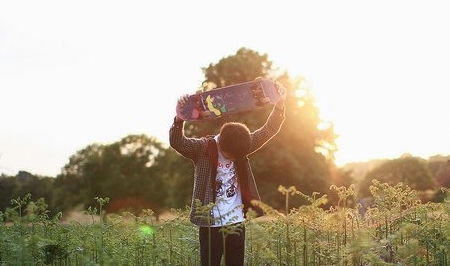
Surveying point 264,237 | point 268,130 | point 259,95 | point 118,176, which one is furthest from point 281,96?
point 118,176

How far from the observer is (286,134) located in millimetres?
43562

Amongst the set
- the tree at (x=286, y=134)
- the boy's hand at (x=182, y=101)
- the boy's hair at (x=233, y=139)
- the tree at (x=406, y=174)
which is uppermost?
the tree at (x=286, y=134)

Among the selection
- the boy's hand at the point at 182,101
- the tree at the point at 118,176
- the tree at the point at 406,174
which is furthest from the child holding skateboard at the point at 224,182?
the tree at the point at 118,176

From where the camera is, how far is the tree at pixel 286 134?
41.8 meters

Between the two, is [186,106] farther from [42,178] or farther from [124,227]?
[42,178]

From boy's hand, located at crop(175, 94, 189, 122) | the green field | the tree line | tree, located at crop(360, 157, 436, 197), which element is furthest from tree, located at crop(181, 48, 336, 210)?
boy's hand, located at crop(175, 94, 189, 122)

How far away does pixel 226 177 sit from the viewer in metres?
7.50

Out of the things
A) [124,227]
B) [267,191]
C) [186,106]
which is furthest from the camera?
[267,191]

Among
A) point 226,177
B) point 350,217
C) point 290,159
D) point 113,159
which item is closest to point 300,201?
point 290,159

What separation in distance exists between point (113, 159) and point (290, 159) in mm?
13921

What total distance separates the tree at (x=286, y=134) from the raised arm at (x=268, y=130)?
31643 millimetres

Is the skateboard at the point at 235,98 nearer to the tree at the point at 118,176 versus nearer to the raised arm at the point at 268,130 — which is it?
the raised arm at the point at 268,130

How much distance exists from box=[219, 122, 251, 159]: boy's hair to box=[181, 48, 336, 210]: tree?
1297 inches

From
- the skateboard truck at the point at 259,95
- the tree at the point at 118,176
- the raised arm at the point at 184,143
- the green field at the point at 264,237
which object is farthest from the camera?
the tree at the point at 118,176
